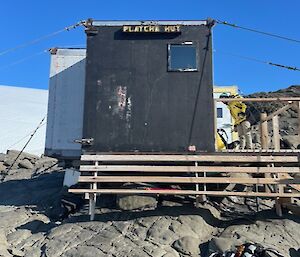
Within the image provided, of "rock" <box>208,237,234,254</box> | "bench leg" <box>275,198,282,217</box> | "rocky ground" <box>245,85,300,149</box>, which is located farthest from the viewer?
"rocky ground" <box>245,85,300,149</box>

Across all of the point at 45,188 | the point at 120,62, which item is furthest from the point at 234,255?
the point at 45,188

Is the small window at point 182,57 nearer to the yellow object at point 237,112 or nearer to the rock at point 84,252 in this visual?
the yellow object at point 237,112

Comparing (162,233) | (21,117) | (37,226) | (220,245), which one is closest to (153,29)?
(162,233)

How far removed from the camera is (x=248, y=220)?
11258 mm

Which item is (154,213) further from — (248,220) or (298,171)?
(298,171)

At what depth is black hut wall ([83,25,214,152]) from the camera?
1251 centimetres

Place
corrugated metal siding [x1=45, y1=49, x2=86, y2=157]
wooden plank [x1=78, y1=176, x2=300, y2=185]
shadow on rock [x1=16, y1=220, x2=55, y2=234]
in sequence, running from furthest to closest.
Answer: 1. corrugated metal siding [x1=45, y1=49, x2=86, y2=157]
2. shadow on rock [x1=16, y1=220, x2=55, y2=234]
3. wooden plank [x1=78, y1=176, x2=300, y2=185]

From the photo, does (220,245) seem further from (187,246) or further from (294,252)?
(294,252)

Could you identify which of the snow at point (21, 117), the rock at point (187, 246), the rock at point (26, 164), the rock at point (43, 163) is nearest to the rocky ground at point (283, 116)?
the rock at point (43, 163)

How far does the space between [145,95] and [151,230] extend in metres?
4.23

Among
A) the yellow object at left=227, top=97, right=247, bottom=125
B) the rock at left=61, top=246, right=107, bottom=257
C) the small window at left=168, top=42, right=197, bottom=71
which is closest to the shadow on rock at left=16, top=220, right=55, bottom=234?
the rock at left=61, top=246, right=107, bottom=257

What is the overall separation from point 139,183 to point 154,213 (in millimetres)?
1095

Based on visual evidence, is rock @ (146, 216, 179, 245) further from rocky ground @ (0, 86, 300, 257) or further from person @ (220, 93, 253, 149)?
person @ (220, 93, 253, 149)

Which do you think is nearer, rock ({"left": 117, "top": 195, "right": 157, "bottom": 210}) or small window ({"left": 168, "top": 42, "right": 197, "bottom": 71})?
rock ({"left": 117, "top": 195, "right": 157, "bottom": 210})
